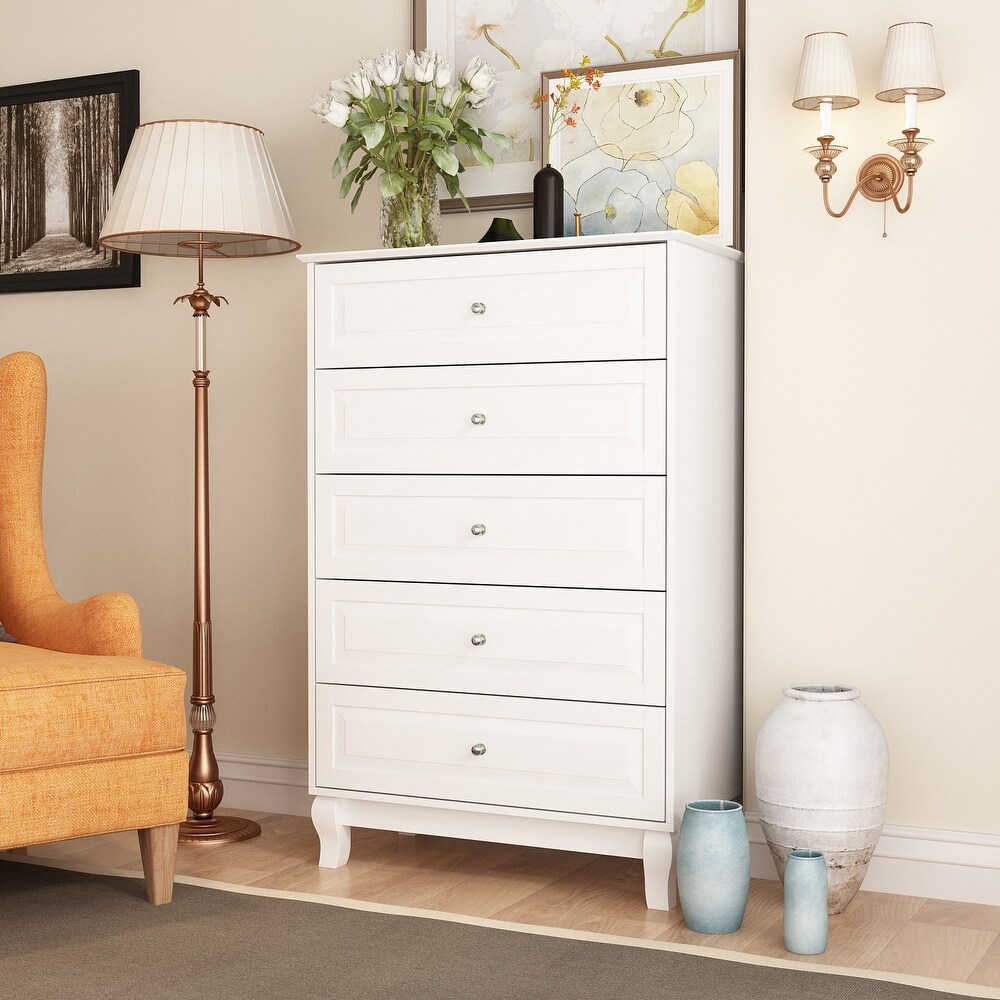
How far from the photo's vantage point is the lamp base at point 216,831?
3031 mm

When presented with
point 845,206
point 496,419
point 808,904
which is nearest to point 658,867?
point 808,904

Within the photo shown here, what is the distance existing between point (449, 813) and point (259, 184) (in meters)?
1.48

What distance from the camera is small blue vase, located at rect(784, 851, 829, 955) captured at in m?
2.27

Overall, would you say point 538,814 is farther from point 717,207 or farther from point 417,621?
point 717,207

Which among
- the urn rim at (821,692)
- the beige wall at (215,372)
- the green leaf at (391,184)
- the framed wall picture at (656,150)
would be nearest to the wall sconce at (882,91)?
the framed wall picture at (656,150)

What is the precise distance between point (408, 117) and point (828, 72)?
0.88 meters

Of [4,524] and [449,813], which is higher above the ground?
[4,524]

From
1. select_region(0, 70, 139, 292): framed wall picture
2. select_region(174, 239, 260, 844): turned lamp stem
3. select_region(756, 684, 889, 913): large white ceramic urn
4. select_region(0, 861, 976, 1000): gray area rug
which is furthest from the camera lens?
select_region(0, 70, 139, 292): framed wall picture

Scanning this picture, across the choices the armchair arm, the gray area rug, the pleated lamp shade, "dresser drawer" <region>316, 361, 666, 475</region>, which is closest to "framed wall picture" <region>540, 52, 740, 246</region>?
"dresser drawer" <region>316, 361, 666, 475</region>

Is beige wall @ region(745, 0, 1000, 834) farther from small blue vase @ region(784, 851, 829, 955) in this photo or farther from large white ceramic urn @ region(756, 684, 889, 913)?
small blue vase @ region(784, 851, 829, 955)

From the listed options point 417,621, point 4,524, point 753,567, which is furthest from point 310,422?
point 753,567

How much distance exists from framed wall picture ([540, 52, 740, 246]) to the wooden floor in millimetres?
1380

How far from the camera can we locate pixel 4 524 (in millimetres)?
2971

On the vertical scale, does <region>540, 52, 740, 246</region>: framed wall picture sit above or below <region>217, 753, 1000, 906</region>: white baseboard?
above
